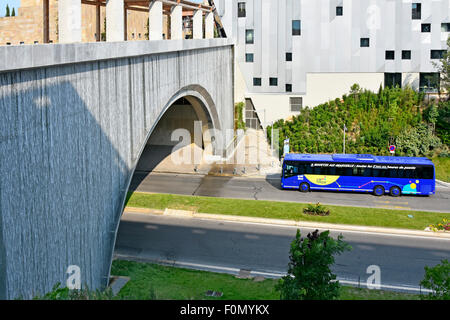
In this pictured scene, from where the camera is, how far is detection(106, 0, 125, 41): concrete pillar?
698 inches

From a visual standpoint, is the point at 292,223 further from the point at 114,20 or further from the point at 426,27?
the point at 426,27

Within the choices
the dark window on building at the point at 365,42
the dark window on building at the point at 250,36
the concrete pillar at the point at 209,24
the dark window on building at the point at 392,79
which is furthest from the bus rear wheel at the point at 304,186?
the dark window on building at the point at 250,36

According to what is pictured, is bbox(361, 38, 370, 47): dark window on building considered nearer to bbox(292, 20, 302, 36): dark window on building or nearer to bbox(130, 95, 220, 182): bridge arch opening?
bbox(292, 20, 302, 36): dark window on building

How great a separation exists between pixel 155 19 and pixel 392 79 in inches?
1059

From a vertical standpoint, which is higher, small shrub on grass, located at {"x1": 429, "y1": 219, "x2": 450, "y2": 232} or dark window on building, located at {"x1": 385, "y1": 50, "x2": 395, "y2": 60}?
dark window on building, located at {"x1": 385, "y1": 50, "x2": 395, "y2": 60}

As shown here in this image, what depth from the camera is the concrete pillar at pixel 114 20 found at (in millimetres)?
17734

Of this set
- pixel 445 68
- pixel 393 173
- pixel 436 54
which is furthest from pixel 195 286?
pixel 436 54

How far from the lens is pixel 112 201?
17484mm

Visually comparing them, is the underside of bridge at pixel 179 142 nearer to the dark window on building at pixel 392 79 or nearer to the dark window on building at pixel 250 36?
the dark window on building at pixel 250 36

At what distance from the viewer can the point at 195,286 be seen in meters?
17.6

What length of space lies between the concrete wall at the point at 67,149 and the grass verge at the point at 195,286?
1.51 metres

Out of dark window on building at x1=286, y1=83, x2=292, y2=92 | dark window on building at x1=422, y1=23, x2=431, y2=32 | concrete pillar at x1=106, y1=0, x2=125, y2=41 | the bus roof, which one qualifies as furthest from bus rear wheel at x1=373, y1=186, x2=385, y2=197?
concrete pillar at x1=106, y1=0, x2=125, y2=41

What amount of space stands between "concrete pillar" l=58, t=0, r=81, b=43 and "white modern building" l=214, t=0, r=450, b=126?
28.4m
